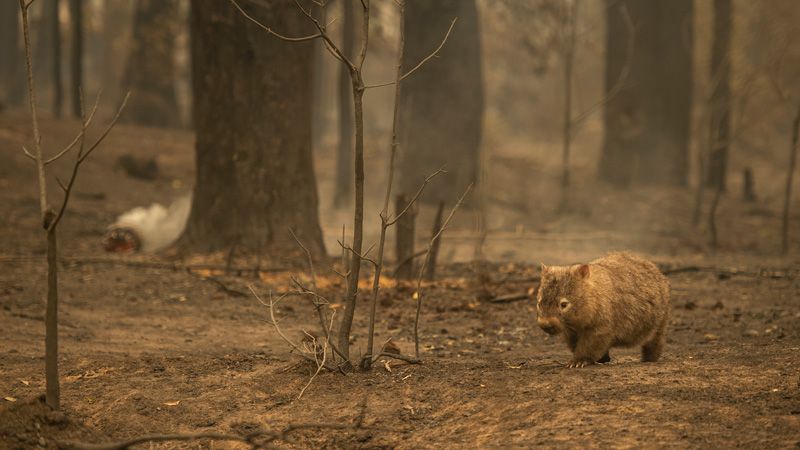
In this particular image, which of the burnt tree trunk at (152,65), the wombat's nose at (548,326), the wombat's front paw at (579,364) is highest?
the burnt tree trunk at (152,65)

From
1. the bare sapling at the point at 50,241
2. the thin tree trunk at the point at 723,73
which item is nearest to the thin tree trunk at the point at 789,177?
the thin tree trunk at the point at 723,73

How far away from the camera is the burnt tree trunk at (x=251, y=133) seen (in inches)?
418

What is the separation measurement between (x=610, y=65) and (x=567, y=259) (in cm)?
894

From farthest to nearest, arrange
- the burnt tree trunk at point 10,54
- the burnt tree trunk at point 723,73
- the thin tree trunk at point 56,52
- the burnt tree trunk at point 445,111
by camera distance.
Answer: the burnt tree trunk at point 10,54
the thin tree trunk at point 56,52
the burnt tree trunk at point 723,73
the burnt tree trunk at point 445,111

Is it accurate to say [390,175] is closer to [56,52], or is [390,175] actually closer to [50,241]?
[50,241]

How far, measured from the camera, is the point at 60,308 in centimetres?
870

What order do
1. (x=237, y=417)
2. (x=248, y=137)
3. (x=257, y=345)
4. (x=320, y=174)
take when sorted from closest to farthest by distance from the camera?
(x=237, y=417) → (x=257, y=345) → (x=248, y=137) → (x=320, y=174)

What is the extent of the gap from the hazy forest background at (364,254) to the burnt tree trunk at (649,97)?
45 mm

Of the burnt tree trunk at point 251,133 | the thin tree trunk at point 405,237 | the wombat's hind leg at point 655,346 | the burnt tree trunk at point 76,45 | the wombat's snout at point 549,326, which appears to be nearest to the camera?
the wombat's snout at point 549,326

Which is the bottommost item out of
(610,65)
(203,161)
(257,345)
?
(257,345)

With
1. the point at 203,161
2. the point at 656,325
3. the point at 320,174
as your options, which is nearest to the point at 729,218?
the point at 320,174

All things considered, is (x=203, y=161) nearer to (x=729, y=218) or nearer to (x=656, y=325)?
(x=656, y=325)

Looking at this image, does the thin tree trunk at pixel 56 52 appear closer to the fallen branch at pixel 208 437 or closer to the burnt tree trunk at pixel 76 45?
the burnt tree trunk at pixel 76 45

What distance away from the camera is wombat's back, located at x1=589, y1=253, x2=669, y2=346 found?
6121mm
